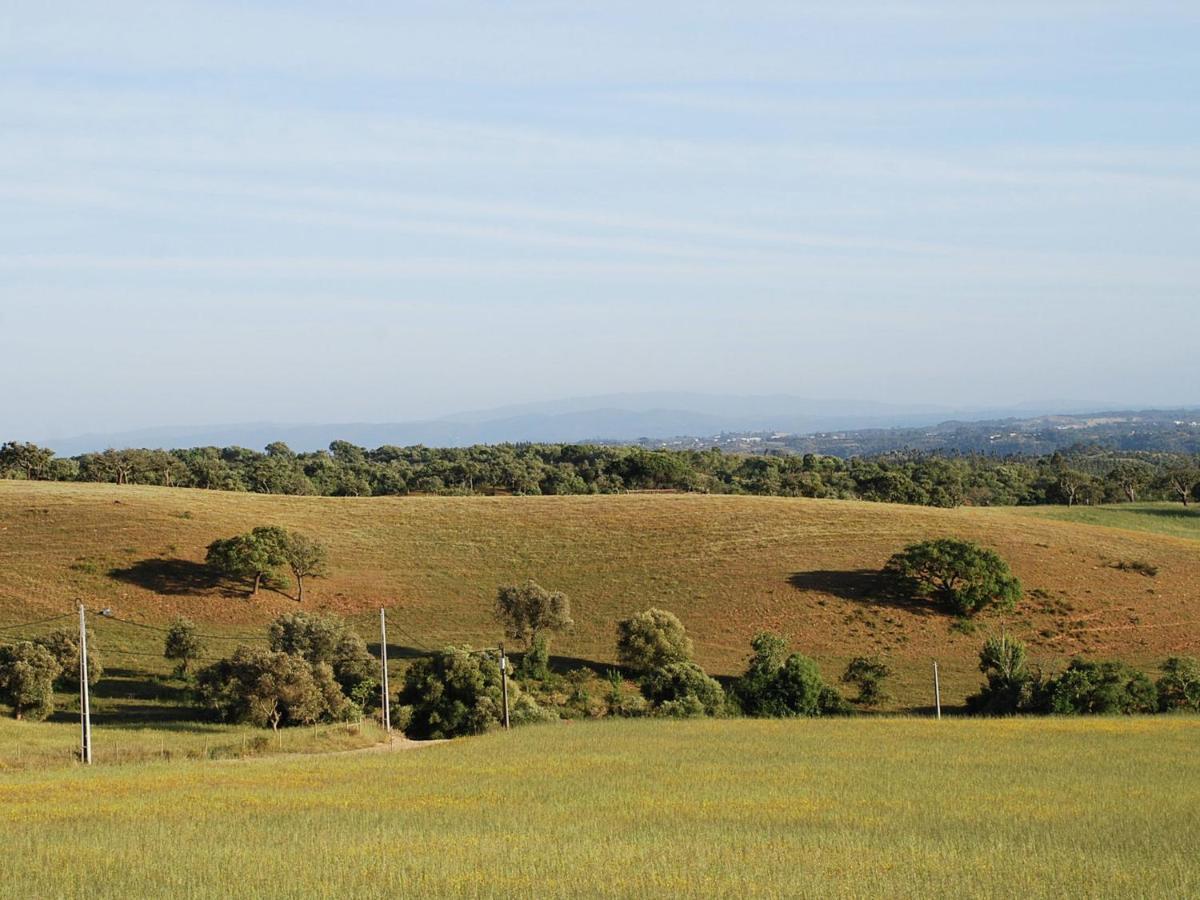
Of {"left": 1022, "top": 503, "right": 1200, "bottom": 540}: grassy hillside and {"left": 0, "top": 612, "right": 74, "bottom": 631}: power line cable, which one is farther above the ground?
{"left": 0, "top": 612, "right": 74, "bottom": 631}: power line cable

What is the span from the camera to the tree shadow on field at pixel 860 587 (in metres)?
68.9

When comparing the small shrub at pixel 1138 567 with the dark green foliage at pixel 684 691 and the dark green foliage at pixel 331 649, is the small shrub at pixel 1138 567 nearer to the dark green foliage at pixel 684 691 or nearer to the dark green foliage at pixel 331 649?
the dark green foliage at pixel 684 691

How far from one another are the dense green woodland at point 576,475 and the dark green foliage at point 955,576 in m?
49.8

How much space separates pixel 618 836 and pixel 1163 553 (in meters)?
70.9

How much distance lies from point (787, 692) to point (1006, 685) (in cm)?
917

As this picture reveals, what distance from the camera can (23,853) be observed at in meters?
19.5

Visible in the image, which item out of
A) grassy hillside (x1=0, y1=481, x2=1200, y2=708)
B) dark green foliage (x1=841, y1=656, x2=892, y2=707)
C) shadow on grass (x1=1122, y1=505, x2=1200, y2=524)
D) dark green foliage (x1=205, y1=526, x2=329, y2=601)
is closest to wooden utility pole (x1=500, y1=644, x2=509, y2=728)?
grassy hillside (x1=0, y1=481, x2=1200, y2=708)

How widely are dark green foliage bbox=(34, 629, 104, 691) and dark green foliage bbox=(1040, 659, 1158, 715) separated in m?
38.9

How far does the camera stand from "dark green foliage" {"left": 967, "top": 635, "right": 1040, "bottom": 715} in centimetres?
4894

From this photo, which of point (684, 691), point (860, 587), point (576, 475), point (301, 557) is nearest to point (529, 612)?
point (684, 691)

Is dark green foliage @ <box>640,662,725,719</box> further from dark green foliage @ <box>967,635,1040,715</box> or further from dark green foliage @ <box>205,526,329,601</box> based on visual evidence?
dark green foliage @ <box>205,526,329,601</box>

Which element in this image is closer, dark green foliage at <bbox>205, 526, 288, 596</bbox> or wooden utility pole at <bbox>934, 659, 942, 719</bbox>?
wooden utility pole at <bbox>934, 659, 942, 719</bbox>

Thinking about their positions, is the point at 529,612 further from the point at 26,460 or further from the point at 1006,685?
the point at 26,460

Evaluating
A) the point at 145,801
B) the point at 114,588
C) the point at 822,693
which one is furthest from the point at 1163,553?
the point at 145,801
